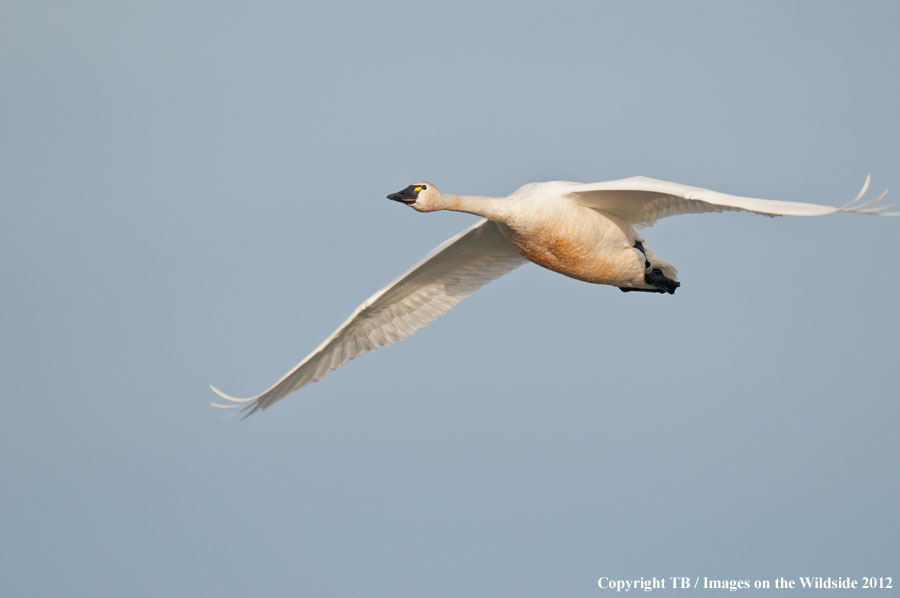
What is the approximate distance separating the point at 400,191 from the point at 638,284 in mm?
3598

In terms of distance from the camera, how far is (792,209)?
15.8 metres

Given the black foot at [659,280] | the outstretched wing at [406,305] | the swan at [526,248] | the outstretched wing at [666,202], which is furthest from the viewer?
the outstretched wing at [406,305]

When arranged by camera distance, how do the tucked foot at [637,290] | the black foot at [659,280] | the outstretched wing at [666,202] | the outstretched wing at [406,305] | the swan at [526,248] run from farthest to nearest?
the outstretched wing at [406,305] < the tucked foot at [637,290] < the black foot at [659,280] < the swan at [526,248] < the outstretched wing at [666,202]

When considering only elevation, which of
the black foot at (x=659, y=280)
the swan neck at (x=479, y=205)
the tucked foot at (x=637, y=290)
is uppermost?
the swan neck at (x=479, y=205)

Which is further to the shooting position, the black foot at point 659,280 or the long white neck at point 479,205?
the black foot at point 659,280

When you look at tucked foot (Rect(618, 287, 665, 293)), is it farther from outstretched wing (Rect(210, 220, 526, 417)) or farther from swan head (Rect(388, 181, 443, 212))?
swan head (Rect(388, 181, 443, 212))

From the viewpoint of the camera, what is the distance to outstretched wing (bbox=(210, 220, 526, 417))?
2039cm

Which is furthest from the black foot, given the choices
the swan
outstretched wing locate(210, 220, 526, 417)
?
outstretched wing locate(210, 220, 526, 417)

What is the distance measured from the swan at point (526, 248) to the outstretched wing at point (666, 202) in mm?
12

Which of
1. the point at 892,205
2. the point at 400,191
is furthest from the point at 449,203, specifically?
the point at 892,205

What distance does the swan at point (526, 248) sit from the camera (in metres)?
17.8

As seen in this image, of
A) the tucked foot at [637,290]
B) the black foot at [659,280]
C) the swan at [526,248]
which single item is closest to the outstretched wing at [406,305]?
the swan at [526,248]

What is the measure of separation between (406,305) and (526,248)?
3109mm

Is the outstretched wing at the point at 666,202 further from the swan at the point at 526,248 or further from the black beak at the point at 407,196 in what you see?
the black beak at the point at 407,196
